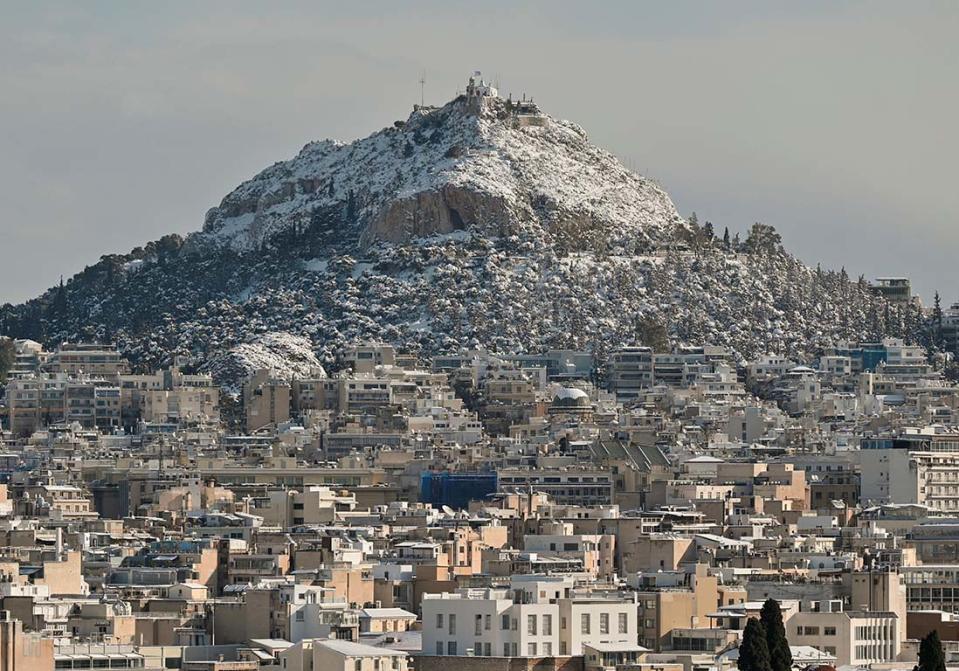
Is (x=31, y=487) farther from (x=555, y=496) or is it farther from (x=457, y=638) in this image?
(x=457, y=638)

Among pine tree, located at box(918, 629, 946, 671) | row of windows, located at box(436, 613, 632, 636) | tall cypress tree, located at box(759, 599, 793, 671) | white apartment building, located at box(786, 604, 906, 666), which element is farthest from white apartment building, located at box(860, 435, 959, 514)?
pine tree, located at box(918, 629, 946, 671)

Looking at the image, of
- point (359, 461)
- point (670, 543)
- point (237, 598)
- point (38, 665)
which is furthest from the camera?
point (359, 461)

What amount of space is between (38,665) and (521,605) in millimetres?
11182

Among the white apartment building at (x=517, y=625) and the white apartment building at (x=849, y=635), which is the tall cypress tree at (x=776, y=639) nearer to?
the white apartment building at (x=517, y=625)

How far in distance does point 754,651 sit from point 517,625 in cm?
589

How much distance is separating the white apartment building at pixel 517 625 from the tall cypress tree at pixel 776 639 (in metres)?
4.01

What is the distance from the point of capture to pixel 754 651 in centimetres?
9688

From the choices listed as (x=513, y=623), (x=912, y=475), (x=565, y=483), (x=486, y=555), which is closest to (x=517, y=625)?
(x=513, y=623)

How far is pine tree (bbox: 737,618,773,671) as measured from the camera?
96688mm

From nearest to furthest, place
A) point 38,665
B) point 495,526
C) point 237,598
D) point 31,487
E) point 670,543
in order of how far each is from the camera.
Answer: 1. point 38,665
2. point 237,598
3. point 670,543
4. point 495,526
5. point 31,487

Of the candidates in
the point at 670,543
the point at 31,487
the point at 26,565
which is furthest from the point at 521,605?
the point at 31,487

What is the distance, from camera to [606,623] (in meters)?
104

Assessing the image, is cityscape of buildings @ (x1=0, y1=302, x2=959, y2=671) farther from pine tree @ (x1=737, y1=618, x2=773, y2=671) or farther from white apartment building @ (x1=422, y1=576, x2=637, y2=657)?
pine tree @ (x1=737, y1=618, x2=773, y2=671)

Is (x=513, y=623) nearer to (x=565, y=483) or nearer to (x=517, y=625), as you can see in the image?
(x=517, y=625)
